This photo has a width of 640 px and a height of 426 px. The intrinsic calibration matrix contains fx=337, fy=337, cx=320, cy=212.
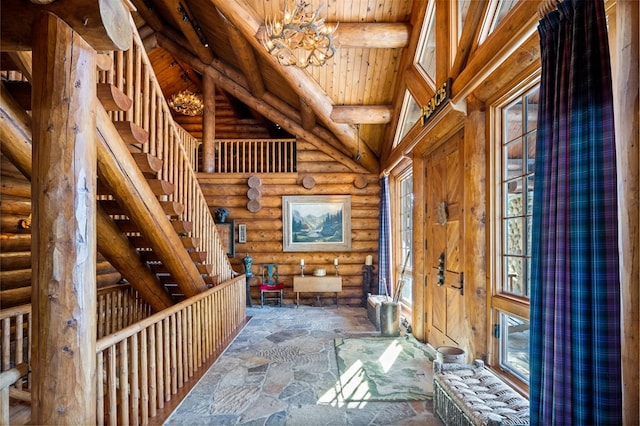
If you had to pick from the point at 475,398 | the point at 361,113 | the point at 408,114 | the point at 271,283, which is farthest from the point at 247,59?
the point at 475,398

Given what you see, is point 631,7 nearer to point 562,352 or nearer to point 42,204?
point 562,352

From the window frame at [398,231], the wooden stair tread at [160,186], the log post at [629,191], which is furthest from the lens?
the window frame at [398,231]

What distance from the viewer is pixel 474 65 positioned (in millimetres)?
3043

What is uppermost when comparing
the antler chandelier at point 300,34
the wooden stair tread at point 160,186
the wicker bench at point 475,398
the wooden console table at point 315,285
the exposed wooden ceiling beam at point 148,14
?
the exposed wooden ceiling beam at point 148,14

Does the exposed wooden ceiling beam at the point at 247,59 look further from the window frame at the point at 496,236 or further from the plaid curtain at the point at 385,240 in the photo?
the window frame at the point at 496,236

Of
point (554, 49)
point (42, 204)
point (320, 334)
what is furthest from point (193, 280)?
point (554, 49)

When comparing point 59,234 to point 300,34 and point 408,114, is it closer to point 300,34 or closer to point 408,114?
point 300,34

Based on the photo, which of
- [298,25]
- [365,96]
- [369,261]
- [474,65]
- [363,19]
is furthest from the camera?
[369,261]

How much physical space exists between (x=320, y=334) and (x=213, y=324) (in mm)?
1706

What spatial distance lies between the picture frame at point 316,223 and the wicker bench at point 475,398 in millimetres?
4885

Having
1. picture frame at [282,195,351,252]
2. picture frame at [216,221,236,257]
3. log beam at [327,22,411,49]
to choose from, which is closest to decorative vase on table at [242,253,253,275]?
picture frame at [216,221,236,257]

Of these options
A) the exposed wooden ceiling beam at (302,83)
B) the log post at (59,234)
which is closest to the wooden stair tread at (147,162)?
the log post at (59,234)

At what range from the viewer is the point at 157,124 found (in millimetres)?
3293

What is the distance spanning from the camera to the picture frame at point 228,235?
7.53 m
